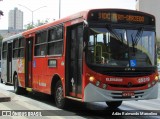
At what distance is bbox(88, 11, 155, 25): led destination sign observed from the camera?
11.0m

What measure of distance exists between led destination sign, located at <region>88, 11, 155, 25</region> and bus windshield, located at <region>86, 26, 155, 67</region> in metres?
0.28

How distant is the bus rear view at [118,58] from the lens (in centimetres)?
1068

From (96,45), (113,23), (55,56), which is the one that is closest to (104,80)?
(96,45)

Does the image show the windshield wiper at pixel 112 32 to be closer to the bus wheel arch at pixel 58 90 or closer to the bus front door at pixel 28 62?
the bus wheel arch at pixel 58 90

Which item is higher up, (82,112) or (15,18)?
(15,18)

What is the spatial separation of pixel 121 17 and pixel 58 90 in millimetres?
3535

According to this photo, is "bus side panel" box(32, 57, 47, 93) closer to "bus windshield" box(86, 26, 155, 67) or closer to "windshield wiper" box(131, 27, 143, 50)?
"bus windshield" box(86, 26, 155, 67)

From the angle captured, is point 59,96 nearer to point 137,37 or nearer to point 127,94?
point 127,94

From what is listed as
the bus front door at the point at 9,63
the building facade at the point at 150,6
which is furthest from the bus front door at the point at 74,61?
the building facade at the point at 150,6

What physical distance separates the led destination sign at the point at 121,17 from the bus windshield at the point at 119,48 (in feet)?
0.91

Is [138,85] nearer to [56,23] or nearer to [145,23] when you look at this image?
[145,23]

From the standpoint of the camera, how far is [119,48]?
10945 mm

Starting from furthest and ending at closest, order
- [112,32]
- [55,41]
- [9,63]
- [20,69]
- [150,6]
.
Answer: [150,6], [9,63], [20,69], [55,41], [112,32]

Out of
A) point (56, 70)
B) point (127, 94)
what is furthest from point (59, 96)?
point (127, 94)
